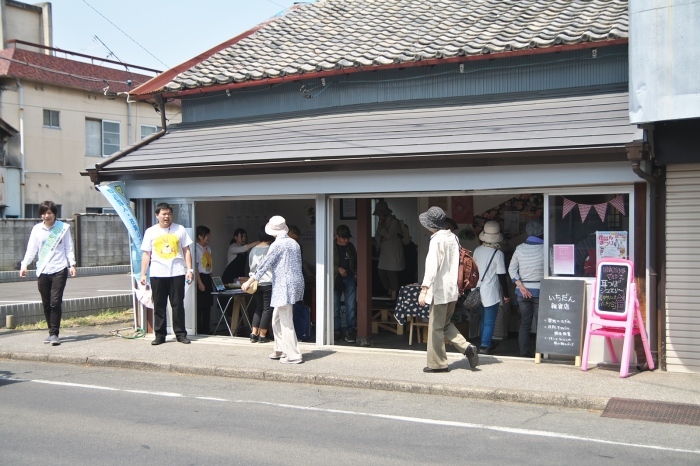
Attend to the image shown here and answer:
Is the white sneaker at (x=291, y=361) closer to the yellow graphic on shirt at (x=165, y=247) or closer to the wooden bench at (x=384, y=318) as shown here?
the yellow graphic on shirt at (x=165, y=247)

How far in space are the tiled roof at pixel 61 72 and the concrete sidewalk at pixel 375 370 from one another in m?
19.5

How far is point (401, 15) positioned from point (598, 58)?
4.93 metres

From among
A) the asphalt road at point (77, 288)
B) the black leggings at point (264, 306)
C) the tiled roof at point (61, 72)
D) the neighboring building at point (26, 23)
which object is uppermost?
the neighboring building at point (26, 23)

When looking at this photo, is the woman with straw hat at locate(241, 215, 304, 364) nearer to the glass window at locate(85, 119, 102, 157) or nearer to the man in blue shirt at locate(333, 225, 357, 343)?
the man in blue shirt at locate(333, 225, 357, 343)

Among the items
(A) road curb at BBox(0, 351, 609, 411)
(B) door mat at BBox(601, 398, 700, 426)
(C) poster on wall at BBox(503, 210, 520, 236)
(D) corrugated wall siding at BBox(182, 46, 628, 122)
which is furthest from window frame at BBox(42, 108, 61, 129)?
(B) door mat at BBox(601, 398, 700, 426)

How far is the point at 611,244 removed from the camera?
947cm

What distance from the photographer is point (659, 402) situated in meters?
7.69

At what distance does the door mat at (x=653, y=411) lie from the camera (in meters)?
7.13

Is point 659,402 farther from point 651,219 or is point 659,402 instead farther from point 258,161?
point 258,161

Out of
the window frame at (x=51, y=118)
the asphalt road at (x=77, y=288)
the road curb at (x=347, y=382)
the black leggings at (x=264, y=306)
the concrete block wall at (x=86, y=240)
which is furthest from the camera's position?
the window frame at (x=51, y=118)

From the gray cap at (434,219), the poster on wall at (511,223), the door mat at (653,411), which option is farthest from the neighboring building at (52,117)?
the door mat at (653,411)

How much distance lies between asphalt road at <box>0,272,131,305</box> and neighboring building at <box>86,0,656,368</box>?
805 cm

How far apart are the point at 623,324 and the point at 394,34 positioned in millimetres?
6633

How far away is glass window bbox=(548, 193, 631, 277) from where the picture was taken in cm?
941
